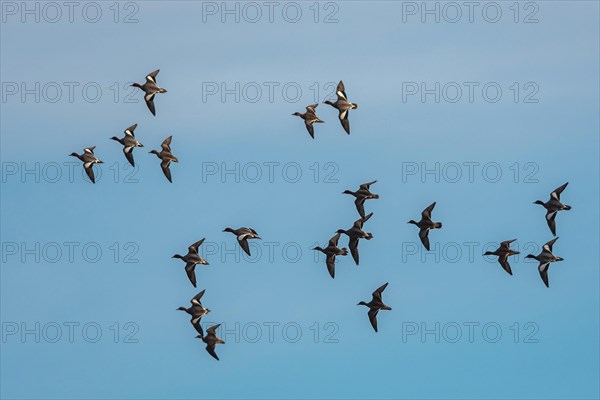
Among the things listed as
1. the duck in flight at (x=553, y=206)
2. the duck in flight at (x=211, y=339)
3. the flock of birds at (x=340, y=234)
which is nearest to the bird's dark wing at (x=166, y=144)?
the flock of birds at (x=340, y=234)

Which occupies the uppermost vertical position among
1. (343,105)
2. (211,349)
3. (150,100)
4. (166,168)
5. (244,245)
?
(150,100)

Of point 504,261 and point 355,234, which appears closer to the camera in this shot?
point 504,261

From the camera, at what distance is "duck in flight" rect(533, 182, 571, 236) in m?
98.2

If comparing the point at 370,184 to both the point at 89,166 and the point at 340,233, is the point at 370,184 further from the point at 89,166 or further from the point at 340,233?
the point at 89,166

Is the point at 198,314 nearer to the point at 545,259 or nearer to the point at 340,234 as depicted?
the point at 340,234

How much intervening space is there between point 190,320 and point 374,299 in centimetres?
1128

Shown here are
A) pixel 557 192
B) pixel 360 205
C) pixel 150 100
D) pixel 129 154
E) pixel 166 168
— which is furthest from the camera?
pixel 129 154

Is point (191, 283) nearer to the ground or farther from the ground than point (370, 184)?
nearer to the ground

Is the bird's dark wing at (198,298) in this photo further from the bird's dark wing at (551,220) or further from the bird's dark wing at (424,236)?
the bird's dark wing at (551,220)

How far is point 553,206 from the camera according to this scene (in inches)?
3930

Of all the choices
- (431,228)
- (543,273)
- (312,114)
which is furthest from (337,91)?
(543,273)

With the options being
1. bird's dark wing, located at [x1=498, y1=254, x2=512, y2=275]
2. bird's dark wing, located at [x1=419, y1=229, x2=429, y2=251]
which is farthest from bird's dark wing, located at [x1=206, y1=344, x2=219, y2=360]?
bird's dark wing, located at [x1=498, y1=254, x2=512, y2=275]

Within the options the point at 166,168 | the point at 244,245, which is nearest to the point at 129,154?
the point at 166,168

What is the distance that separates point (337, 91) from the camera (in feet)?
332
